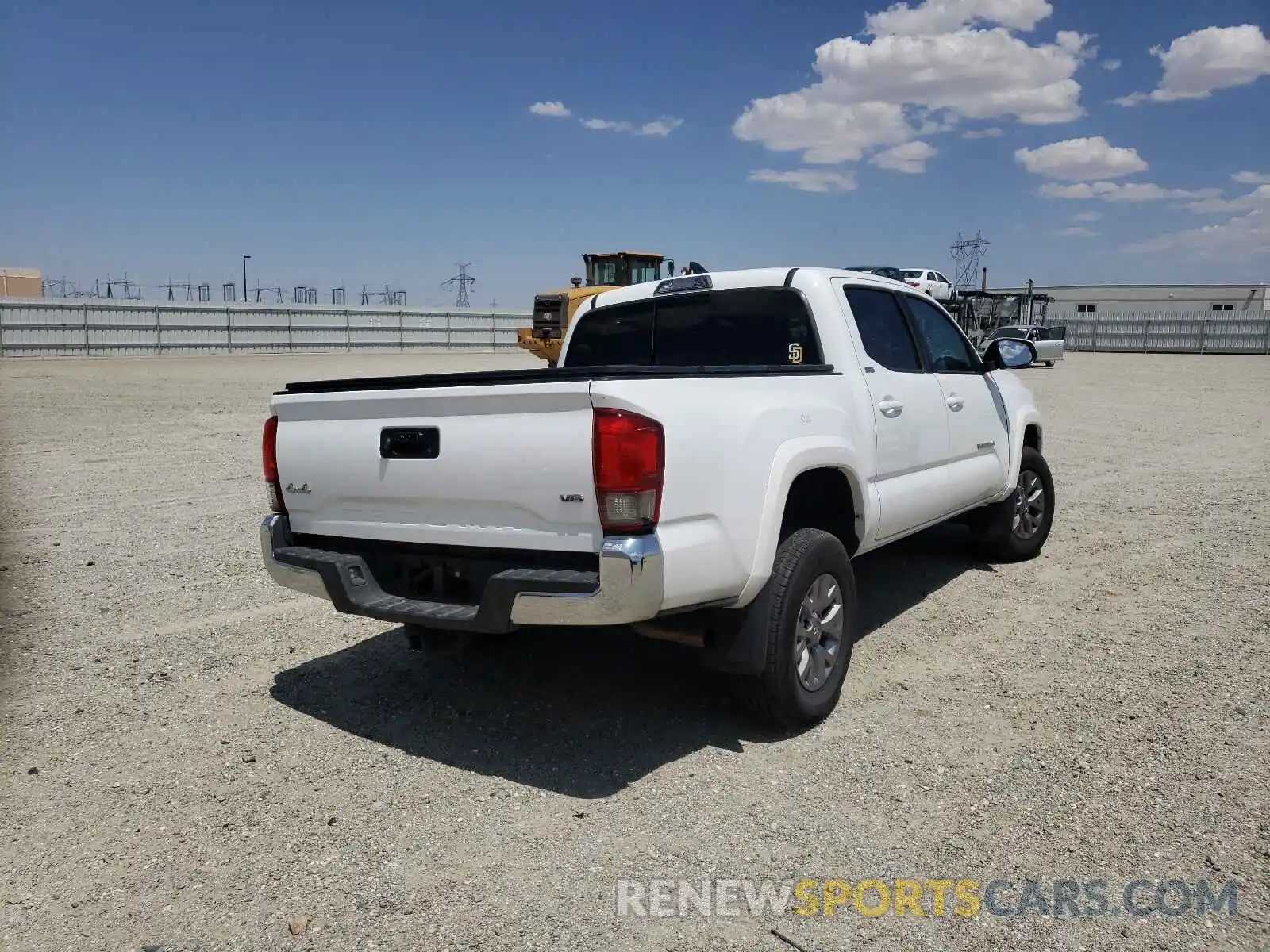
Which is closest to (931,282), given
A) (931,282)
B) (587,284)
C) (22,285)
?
(931,282)

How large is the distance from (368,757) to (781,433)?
6.87ft

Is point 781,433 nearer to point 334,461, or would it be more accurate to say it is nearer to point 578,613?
point 578,613

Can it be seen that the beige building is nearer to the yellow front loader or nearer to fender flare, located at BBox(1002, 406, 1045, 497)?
→ the yellow front loader

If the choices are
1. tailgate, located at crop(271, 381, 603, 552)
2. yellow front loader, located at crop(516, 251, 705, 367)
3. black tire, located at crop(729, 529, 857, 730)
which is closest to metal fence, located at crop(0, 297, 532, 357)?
yellow front loader, located at crop(516, 251, 705, 367)

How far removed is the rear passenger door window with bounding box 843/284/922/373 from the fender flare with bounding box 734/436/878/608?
2.66 feet

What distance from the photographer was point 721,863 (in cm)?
310

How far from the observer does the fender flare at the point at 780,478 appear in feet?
12.2

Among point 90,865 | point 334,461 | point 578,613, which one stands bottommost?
point 90,865

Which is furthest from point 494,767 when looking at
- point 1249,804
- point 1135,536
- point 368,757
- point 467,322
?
point 467,322

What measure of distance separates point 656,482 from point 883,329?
2.35 meters

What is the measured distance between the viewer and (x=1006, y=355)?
20.6 feet

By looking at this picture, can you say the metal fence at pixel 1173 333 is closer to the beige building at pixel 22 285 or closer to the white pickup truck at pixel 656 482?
the white pickup truck at pixel 656 482

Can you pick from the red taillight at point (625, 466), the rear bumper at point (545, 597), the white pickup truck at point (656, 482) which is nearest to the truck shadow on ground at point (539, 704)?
the white pickup truck at point (656, 482)

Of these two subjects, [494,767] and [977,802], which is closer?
[977,802]
